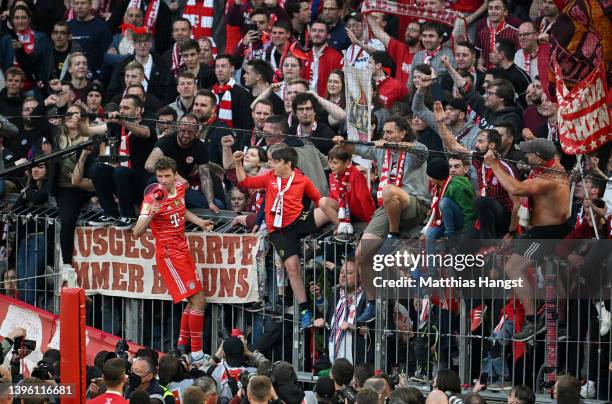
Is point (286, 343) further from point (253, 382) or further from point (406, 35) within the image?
point (406, 35)

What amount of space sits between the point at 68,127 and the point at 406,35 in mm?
4391

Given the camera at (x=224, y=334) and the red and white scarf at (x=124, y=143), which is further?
the red and white scarf at (x=124, y=143)

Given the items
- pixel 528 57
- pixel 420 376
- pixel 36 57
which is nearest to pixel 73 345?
pixel 420 376

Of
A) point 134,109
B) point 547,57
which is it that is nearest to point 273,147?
point 134,109

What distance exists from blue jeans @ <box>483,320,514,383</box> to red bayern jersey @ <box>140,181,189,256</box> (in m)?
3.40

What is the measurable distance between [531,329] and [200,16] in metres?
8.38

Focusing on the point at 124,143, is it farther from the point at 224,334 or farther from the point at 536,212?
the point at 536,212

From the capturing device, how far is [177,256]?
16188 millimetres

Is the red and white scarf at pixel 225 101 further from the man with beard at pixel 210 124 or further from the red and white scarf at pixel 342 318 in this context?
the red and white scarf at pixel 342 318

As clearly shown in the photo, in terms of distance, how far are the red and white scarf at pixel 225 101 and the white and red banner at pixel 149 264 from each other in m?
2.25

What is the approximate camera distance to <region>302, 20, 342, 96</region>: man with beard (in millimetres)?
19078

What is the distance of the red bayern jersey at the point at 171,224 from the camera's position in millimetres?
16078

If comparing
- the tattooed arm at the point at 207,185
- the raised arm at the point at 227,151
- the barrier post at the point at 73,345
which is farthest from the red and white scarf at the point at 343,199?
the barrier post at the point at 73,345

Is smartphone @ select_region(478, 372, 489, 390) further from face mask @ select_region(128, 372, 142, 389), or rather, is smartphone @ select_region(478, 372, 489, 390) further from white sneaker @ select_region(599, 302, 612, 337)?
face mask @ select_region(128, 372, 142, 389)
